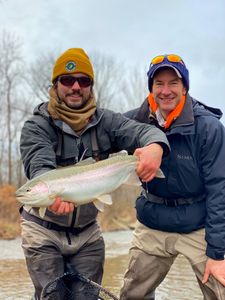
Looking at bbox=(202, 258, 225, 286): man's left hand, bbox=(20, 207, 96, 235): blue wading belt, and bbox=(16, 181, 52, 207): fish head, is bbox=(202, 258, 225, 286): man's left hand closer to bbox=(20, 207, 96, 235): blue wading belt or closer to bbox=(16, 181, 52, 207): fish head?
bbox=(20, 207, 96, 235): blue wading belt

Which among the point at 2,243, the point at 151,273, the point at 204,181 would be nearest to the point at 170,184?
the point at 204,181

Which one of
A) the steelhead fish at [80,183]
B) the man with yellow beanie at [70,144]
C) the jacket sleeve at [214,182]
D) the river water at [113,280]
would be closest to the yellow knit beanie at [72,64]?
the man with yellow beanie at [70,144]

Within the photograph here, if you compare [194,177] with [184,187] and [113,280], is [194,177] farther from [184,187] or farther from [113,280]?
[113,280]

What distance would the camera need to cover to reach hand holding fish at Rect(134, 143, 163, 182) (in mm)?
4391

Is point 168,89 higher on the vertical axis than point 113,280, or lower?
higher

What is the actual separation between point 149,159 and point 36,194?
102 cm

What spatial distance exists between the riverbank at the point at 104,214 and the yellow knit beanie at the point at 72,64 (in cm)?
1011

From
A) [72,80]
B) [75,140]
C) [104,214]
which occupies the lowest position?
[104,214]

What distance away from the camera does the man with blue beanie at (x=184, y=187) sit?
502cm

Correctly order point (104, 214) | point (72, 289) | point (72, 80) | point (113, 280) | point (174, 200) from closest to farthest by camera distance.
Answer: point (72, 289) < point (72, 80) < point (174, 200) < point (113, 280) < point (104, 214)

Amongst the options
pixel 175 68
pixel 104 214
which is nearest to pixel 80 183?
pixel 175 68

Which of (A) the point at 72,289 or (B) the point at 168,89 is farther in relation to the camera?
(B) the point at 168,89

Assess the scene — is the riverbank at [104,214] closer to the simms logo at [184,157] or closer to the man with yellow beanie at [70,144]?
the simms logo at [184,157]

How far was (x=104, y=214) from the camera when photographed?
26.7m
